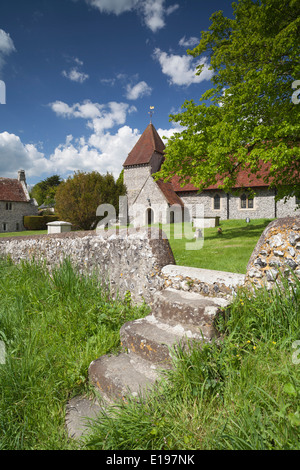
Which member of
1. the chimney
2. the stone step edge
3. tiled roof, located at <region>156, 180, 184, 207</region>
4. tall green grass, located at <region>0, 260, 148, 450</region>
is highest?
the chimney

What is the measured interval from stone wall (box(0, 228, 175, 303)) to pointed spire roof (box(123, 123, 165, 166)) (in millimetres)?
32640

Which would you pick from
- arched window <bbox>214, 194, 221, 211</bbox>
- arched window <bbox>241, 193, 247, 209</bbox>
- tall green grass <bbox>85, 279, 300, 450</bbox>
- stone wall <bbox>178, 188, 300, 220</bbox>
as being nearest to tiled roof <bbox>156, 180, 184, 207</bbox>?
stone wall <bbox>178, 188, 300, 220</bbox>

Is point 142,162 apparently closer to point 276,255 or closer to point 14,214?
point 14,214

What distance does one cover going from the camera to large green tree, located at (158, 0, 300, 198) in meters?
9.92

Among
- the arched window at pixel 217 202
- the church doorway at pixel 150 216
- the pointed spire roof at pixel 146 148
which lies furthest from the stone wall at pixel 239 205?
the pointed spire roof at pixel 146 148

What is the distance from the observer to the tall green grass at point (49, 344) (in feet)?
7.36

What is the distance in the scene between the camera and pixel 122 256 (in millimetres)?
4074

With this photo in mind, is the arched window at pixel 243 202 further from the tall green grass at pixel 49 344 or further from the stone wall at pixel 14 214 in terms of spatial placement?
the stone wall at pixel 14 214

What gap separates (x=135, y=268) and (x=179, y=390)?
6.77 ft

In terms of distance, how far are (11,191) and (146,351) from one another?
4295 centimetres

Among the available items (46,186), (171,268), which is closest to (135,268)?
(171,268)

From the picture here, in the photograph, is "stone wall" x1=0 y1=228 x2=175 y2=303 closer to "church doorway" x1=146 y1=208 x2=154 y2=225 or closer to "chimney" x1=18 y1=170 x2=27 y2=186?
"church doorway" x1=146 y1=208 x2=154 y2=225

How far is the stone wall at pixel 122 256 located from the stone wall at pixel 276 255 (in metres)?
1.34

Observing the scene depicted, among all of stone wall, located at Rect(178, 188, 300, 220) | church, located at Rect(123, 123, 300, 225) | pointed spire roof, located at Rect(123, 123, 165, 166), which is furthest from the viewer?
pointed spire roof, located at Rect(123, 123, 165, 166)
